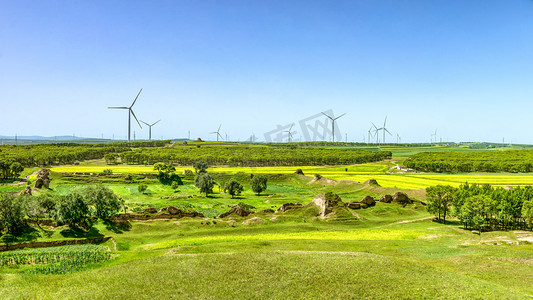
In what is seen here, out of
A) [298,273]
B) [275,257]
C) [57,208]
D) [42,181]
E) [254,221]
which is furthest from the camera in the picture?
[42,181]

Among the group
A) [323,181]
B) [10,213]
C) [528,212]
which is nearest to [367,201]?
[528,212]

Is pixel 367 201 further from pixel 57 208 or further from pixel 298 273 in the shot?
pixel 57 208

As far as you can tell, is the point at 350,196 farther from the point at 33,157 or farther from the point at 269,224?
the point at 33,157

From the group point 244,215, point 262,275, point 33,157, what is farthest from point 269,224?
point 33,157

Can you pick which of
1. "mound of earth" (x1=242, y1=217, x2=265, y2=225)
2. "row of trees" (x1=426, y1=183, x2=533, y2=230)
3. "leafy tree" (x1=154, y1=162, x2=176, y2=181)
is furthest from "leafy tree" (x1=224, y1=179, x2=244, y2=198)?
"row of trees" (x1=426, y1=183, x2=533, y2=230)

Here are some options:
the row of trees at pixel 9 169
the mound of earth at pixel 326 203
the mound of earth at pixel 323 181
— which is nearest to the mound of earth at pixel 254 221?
the mound of earth at pixel 326 203
